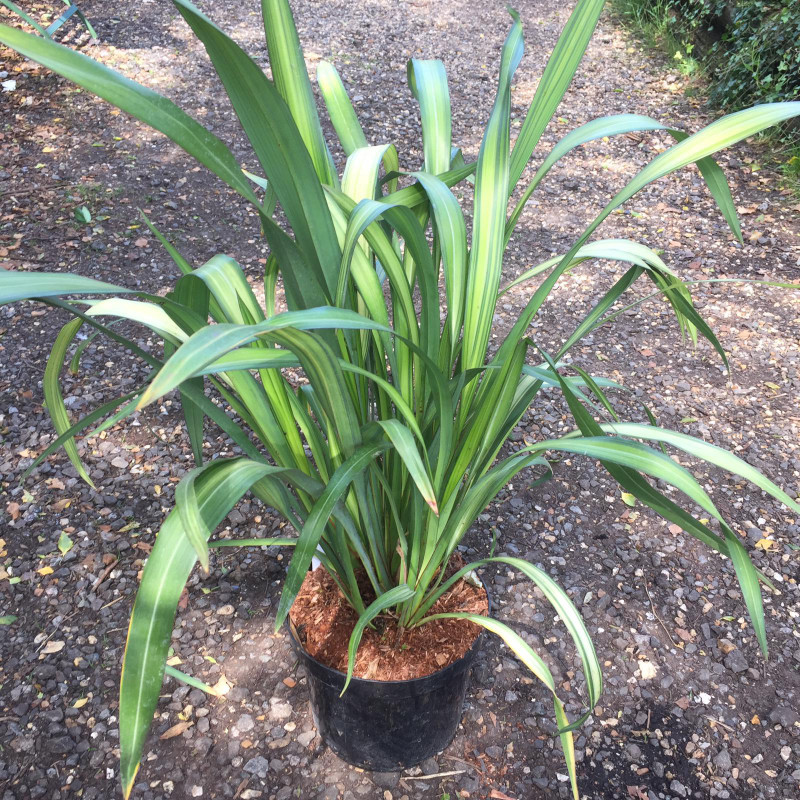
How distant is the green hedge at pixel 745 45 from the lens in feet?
8.96

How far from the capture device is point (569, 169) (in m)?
2.83

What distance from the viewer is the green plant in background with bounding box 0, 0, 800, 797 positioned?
0.54 meters

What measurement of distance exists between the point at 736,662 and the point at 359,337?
0.98m

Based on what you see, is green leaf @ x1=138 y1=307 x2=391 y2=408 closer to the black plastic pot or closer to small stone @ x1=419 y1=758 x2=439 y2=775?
the black plastic pot

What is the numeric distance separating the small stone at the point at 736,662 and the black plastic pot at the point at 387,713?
0.54 meters

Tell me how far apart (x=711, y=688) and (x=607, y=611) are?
22 cm

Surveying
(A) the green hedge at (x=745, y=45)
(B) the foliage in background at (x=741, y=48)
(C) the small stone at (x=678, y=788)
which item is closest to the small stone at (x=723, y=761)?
(C) the small stone at (x=678, y=788)

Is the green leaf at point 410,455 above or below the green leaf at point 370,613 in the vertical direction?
above

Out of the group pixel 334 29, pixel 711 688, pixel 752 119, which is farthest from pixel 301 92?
pixel 334 29

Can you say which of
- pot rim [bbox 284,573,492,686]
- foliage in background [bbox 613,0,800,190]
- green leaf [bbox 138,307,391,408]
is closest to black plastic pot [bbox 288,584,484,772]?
pot rim [bbox 284,573,492,686]

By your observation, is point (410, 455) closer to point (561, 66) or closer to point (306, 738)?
point (561, 66)

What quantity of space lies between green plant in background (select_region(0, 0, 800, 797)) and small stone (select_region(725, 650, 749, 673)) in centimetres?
60

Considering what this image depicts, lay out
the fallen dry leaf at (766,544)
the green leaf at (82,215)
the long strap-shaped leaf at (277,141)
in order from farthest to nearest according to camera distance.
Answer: the green leaf at (82,215), the fallen dry leaf at (766,544), the long strap-shaped leaf at (277,141)

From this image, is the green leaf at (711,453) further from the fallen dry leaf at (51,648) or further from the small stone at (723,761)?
the fallen dry leaf at (51,648)
